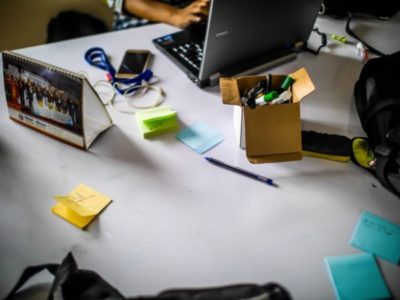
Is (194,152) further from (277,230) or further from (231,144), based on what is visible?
(277,230)

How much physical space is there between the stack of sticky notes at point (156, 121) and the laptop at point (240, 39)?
171 millimetres

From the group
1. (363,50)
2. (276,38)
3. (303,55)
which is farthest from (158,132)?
(363,50)

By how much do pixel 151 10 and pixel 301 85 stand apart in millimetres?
797

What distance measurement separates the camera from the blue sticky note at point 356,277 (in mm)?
582

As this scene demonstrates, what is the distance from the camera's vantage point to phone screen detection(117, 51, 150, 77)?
3.22ft

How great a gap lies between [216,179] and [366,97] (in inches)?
19.1

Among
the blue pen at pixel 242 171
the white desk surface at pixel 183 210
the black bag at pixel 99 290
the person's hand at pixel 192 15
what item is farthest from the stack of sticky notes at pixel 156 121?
the person's hand at pixel 192 15

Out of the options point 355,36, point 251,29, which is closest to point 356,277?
point 251,29

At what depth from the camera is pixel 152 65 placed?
1031 mm

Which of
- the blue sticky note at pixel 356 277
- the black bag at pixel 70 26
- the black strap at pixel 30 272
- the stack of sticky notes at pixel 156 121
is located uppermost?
the black bag at pixel 70 26

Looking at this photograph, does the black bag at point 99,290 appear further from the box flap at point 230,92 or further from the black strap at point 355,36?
the black strap at point 355,36

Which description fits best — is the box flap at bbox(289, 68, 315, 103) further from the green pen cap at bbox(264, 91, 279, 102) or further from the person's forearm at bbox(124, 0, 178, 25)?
the person's forearm at bbox(124, 0, 178, 25)

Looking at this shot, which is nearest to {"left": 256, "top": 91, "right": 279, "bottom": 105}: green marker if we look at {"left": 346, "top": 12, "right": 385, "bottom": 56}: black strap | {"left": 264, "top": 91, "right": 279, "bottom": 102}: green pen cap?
{"left": 264, "top": 91, "right": 279, "bottom": 102}: green pen cap

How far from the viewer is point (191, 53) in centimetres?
104
